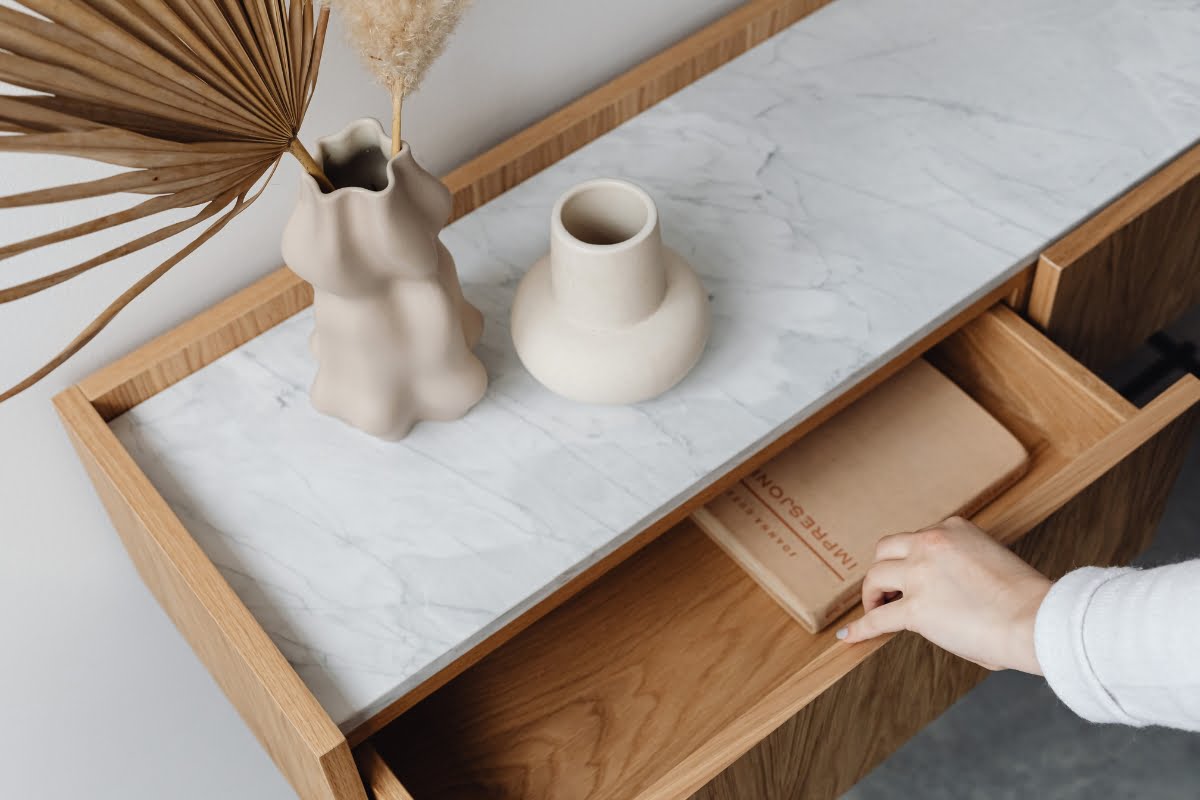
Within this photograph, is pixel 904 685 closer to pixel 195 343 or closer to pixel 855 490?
pixel 855 490

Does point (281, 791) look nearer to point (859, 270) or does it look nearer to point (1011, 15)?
point (859, 270)

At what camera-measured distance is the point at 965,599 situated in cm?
75

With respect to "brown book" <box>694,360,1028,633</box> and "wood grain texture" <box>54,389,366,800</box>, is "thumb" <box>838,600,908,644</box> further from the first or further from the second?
"wood grain texture" <box>54,389,366,800</box>

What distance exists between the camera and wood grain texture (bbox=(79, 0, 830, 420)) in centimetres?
86

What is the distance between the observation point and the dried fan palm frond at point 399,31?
600mm

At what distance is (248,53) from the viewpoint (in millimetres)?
626

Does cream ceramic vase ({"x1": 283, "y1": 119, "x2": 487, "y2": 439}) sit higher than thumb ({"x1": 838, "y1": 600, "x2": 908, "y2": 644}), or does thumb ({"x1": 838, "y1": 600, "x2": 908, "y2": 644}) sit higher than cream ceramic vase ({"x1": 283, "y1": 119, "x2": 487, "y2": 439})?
cream ceramic vase ({"x1": 283, "y1": 119, "x2": 487, "y2": 439})

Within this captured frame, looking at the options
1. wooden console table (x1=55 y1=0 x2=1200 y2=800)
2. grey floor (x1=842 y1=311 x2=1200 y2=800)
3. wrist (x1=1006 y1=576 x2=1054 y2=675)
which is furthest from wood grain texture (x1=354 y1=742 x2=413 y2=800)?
grey floor (x1=842 y1=311 x2=1200 y2=800)

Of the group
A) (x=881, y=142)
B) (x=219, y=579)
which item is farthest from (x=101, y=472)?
(x=881, y=142)

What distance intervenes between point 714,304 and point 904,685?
0.95 ft

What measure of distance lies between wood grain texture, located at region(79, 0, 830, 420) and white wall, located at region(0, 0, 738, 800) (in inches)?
0.9

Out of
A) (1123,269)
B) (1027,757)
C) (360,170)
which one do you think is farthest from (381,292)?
(1027,757)

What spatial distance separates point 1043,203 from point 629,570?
1.34 ft

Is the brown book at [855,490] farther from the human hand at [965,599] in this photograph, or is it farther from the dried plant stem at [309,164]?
the dried plant stem at [309,164]
